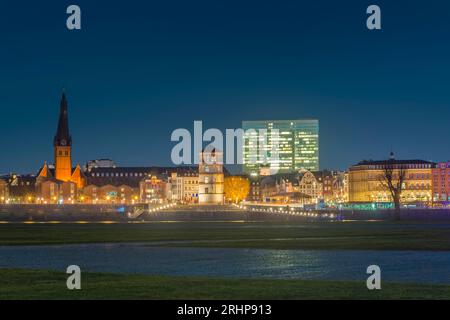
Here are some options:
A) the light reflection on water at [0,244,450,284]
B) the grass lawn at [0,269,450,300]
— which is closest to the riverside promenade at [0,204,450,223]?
the light reflection on water at [0,244,450,284]

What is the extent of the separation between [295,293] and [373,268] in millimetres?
6835

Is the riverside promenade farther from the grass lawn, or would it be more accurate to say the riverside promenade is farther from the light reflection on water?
the grass lawn

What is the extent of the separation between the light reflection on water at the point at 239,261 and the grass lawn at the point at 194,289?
196 centimetres

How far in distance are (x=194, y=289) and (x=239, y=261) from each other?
352 inches

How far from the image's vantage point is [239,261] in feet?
101

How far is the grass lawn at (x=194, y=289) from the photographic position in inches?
803

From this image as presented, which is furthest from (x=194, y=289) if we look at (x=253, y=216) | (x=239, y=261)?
(x=253, y=216)

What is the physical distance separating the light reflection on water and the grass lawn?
196 centimetres
